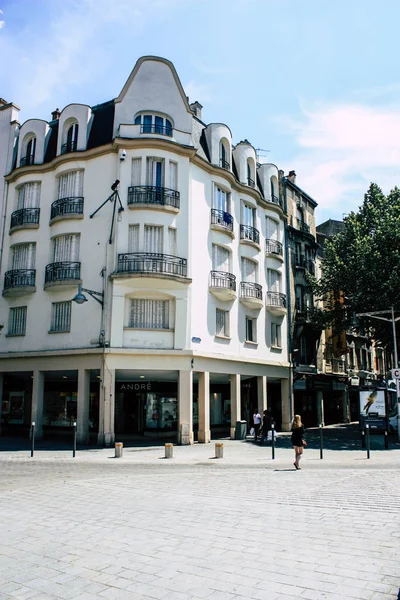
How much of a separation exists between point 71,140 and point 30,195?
3.93 metres

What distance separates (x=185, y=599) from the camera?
4949mm

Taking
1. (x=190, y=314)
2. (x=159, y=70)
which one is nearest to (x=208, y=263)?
(x=190, y=314)

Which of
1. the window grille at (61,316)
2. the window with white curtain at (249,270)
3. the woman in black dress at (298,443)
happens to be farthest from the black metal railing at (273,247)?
the woman in black dress at (298,443)

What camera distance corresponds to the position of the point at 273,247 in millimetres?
32281

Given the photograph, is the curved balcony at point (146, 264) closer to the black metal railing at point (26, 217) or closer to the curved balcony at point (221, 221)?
the curved balcony at point (221, 221)

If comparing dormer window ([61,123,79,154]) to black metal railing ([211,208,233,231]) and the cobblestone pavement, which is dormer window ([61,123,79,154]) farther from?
the cobblestone pavement

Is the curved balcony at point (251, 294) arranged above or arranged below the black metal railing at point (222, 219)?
below

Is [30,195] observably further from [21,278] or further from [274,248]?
[274,248]

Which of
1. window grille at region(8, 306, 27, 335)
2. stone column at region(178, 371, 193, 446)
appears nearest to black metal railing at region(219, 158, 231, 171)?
stone column at region(178, 371, 193, 446)

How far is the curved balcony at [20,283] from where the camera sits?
2619 cm

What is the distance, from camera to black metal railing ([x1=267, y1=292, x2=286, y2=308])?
102 feet

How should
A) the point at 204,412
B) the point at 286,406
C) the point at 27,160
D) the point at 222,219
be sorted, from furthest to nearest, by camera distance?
the point at 286,406 → the point at 27,160 → the point at 222,219 → the point at 204,412

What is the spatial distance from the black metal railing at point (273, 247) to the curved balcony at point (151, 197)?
8.96 m

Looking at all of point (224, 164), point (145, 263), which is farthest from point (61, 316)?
point (224, 164)
